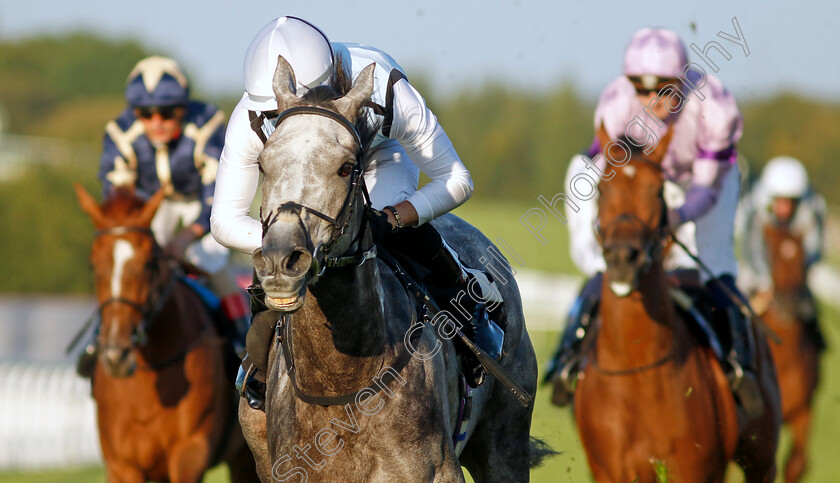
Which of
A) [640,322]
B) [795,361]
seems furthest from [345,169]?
[795,361]

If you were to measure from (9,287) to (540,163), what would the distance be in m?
17.0

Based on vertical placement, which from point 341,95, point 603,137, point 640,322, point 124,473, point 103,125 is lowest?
point 103,125

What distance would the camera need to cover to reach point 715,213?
247 inches

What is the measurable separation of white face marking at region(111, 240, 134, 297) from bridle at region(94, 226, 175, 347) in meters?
0.05

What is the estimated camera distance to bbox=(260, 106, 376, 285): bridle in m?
2.64

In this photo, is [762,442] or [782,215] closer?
[762,442]

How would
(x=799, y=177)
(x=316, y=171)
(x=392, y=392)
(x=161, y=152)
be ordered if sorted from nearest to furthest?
(x=316, y=171) < (x=392, y=392) < (x=161, y=152) < (x=799, y=177)

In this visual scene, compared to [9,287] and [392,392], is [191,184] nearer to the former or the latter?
[392,392]

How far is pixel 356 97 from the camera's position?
9.73 feet

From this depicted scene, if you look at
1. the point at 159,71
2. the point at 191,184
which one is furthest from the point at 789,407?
the point at 159,71

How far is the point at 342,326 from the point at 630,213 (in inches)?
97.3

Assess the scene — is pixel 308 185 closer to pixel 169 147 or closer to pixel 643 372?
pixel 643 372

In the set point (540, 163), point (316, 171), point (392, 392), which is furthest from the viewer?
point (540, 163)

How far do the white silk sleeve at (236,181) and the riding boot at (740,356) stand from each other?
3.28 meters
